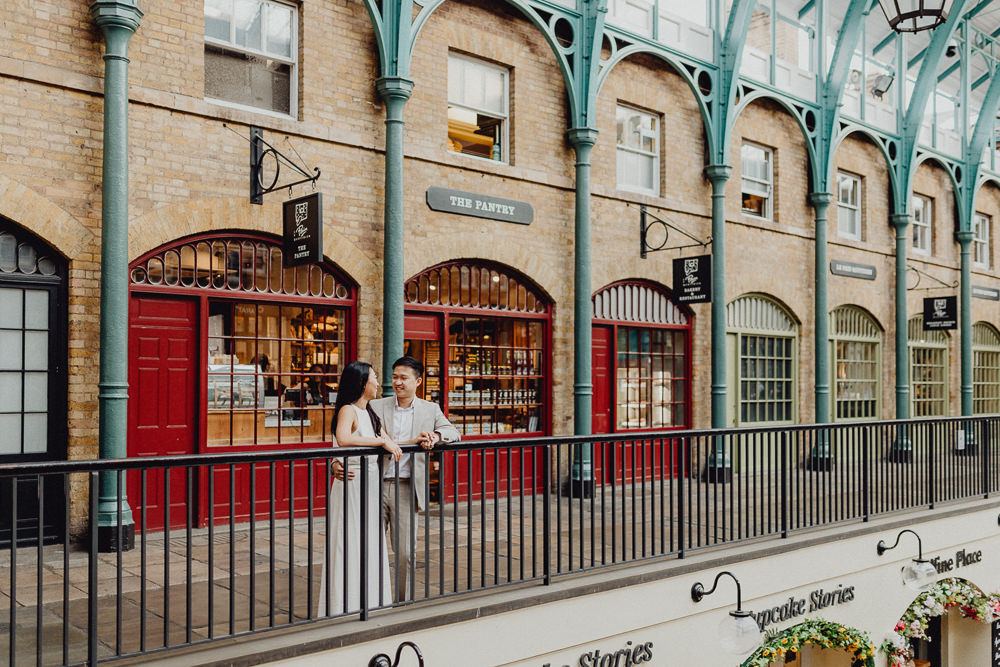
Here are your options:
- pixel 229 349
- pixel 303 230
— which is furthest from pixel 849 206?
pixel 229 349

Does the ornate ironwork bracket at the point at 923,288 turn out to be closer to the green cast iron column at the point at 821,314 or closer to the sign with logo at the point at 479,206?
the green cast iron column at the point at 821,314

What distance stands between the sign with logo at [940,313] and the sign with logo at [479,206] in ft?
33.7

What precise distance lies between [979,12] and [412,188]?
14833 mm

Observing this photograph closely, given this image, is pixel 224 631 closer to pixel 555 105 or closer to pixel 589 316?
pixel 589 316

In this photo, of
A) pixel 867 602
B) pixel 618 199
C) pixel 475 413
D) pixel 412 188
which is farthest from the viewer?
pixel 618 199

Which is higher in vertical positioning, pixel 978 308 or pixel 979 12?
pixel 979 12

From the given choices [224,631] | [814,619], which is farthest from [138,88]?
[814,619]

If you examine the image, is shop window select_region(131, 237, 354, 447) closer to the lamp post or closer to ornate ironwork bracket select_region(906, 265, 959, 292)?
the lamp post

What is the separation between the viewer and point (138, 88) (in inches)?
314

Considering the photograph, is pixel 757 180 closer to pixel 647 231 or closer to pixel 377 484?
pixel 647 231

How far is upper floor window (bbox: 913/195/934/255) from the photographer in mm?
17984

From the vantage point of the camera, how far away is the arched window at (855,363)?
1590cm

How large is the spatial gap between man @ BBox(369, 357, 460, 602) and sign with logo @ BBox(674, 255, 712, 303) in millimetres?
7124

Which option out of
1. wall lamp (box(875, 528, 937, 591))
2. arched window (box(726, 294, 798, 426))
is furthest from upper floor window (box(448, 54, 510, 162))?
wall lamp (box(875, 528, 937, 591))
